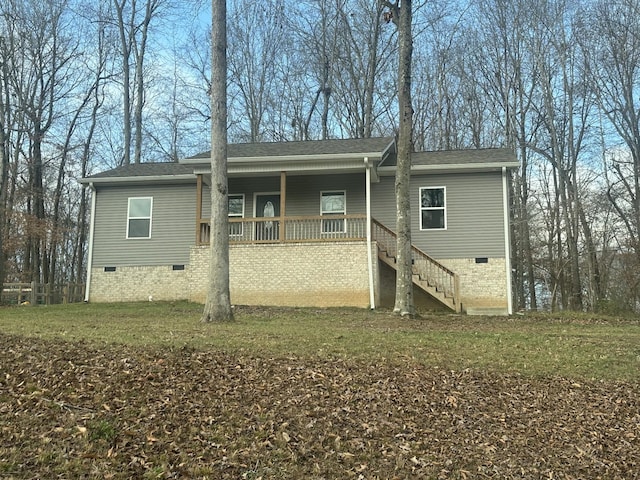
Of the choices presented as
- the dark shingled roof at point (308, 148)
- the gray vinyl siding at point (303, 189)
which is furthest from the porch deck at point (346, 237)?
the dark shingled roof at point (308, 148)

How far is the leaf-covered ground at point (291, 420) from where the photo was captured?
153 inches

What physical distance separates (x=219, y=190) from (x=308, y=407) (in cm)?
649

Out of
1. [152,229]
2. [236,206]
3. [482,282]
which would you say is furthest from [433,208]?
[152,229]

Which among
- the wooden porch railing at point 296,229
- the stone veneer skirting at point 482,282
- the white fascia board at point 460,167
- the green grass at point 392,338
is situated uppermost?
the white fascia board at point 460,167

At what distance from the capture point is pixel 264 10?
2591 cm

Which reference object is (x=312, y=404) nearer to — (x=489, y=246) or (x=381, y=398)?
(x=381, y=398)

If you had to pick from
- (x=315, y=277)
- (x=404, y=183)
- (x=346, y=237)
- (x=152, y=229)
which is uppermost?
(x=404, y=183)

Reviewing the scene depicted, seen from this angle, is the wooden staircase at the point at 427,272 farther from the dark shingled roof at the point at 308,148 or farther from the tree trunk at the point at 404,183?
the tree trunk at the point at 404,183

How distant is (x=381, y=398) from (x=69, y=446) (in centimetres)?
281

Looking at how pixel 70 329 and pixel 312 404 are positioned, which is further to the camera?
pixel 70 329

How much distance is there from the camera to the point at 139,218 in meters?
17.7

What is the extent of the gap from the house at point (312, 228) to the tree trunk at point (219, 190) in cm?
446

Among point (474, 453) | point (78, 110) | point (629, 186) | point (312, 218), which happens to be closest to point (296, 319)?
point (312, 218)

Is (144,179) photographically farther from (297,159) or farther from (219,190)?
(219,190)
